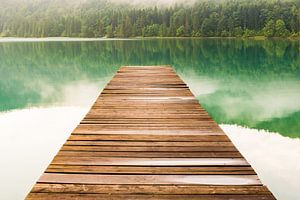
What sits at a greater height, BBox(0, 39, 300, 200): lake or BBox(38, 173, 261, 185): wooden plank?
BBox(0, 39, 300, 200): lake

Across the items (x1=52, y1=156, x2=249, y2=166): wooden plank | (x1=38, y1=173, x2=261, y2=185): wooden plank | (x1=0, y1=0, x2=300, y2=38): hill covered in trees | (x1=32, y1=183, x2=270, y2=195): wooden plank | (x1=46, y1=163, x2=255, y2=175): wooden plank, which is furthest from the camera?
(x1=0, y1=0, x2=300, y2=38): hill covered in trees

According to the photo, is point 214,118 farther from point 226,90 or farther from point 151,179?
point 151,179

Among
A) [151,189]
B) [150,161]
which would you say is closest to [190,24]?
[150,161]

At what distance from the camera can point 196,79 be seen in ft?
69.3

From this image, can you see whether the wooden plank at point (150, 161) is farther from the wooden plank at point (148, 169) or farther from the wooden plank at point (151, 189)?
the wooden plank at point (151, 189)

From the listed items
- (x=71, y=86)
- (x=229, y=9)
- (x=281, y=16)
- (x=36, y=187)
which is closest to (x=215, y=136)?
(x=36, y=187)

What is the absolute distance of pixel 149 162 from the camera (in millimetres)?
3840

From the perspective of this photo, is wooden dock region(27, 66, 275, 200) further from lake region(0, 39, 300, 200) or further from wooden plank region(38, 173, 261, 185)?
lake region(0, 39, 300, 200)

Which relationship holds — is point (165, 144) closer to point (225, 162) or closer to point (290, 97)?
point (225, 162)

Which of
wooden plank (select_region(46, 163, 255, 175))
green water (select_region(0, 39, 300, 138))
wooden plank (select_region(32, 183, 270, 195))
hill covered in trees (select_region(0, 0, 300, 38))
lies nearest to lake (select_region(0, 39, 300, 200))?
green water (select_region(0, 39, 300, 138))

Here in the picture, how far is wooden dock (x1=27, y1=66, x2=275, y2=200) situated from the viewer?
125 inches

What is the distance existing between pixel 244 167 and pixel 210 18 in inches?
5018

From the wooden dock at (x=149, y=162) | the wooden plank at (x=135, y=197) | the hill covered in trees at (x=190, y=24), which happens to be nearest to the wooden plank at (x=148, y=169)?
the wooden dock at (x=149, y=162)

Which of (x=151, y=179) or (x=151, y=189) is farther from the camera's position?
(x=151, y=179)
